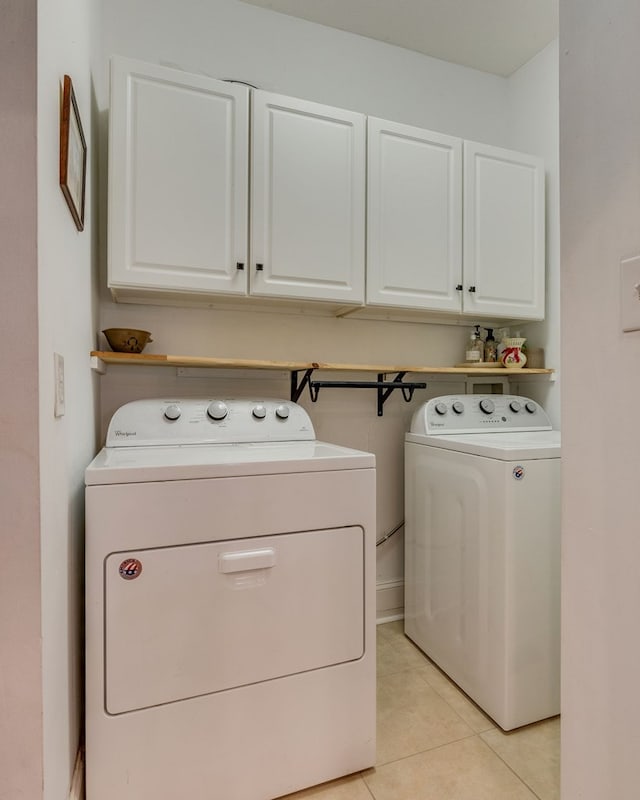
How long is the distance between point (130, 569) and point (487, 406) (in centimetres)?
170

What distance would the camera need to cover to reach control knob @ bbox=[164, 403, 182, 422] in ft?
5.37

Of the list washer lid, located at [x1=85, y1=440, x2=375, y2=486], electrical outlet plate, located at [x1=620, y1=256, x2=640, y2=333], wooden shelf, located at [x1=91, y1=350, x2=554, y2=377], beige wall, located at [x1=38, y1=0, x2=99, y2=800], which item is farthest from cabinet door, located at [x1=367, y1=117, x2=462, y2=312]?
electrical outlet plate, located at [x1=620, y1=256, x2=640, y2=333]

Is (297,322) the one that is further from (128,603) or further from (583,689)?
(583,689)

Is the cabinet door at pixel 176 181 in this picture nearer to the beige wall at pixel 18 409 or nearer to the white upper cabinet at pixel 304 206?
the white upper cabinet at pixel 304 206

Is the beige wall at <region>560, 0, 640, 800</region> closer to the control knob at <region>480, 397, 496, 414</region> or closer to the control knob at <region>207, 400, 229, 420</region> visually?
the control knob at <region>207, 400, 229, 420</region>

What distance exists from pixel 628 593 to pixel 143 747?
1.13 m

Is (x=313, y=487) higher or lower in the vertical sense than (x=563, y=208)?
lower

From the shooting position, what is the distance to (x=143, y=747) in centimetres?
110

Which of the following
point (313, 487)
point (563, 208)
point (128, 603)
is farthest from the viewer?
point (313, 487)

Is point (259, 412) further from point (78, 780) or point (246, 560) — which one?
point (78, 780)

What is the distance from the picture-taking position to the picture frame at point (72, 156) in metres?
0.92

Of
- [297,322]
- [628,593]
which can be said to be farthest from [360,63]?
[628,593]

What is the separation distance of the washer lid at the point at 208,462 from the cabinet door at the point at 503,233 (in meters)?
1.15

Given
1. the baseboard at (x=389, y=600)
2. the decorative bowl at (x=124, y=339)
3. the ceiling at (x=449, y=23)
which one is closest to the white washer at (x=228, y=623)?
the decorative bowl at (x=124, y=339)
